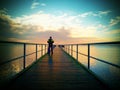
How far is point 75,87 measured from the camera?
14.4ft

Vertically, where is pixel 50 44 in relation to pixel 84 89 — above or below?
above

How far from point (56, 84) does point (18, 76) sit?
1523 millimetres

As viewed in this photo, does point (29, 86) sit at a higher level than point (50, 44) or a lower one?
lower

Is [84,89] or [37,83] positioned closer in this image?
[84,89]

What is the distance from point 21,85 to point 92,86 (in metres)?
1.97

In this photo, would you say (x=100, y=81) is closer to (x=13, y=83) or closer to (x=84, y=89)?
(x=84, y=89)

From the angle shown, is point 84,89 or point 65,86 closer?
point 84,89

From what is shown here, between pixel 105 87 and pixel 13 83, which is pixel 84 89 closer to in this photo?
pixel 105 87

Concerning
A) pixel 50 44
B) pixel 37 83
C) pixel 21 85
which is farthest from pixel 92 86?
pixel 50 44

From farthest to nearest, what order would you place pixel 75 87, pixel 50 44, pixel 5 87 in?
pixel 50 44 < pixel 75 87 < pixel 5 87

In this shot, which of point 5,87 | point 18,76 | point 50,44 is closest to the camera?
point 5,87

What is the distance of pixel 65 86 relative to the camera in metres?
4.49

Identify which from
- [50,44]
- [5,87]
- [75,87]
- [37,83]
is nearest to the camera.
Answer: [5,87]

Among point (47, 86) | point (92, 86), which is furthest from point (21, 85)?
point (92, 86)
